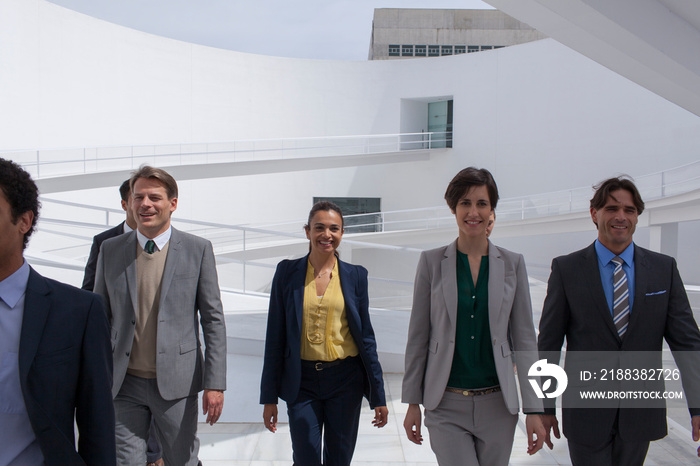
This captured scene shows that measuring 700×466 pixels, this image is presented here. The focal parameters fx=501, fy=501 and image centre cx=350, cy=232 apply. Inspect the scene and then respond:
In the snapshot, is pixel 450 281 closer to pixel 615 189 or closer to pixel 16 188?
pixel 615 189

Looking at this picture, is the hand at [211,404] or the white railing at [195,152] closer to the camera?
the hand at [211,404]

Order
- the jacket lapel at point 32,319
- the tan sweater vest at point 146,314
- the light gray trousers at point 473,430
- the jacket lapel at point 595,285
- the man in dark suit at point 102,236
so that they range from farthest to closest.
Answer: the man in dark suit at point 102,236 → the tan sweater vest at point 146,314 → the jacket lapel at point 595,285 → the light gray trousers at point 473,430 → the jacket lapel at point 32,319

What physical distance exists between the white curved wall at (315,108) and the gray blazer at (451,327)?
10.9 m

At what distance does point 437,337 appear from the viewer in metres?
1.81

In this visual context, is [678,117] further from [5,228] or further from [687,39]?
[5,228]

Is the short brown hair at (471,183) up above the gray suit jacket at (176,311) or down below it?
above

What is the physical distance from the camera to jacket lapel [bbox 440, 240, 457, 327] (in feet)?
5.84

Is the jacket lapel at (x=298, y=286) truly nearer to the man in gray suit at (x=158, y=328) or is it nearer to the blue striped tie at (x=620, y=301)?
the man in gray suit at (x=158, y=328)

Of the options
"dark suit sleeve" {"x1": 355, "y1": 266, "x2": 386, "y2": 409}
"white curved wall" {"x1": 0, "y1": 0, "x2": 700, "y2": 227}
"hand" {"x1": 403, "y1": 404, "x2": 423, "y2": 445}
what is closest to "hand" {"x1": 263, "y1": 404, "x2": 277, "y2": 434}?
"dark suit sleeve" {"x1": 355, "y1": 266, "x2": 386, "y2": 409}

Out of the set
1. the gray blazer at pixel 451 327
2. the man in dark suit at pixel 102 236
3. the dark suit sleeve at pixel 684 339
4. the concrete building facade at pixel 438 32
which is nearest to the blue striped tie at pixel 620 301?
the dark suit sleeve at pixel 684 339

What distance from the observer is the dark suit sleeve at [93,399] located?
3.65ft

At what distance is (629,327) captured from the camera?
1.83 metres

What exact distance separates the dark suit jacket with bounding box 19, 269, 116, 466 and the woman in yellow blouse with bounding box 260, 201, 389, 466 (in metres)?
0.93

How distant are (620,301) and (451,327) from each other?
0.66 m
